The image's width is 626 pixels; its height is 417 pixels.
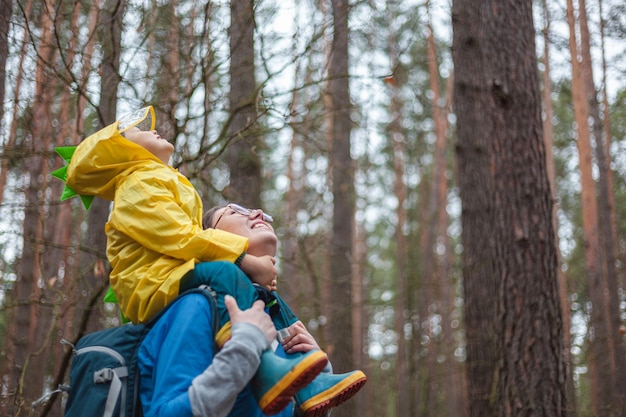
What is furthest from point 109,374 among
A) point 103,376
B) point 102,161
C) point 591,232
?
point 591,232

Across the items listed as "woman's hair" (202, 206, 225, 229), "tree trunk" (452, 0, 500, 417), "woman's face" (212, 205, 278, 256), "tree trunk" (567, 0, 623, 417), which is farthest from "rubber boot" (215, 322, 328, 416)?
"tree trunk" (567, 0, 623, 417)

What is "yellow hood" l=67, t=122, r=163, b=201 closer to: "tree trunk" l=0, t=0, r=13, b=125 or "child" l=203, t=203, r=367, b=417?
"child" l=203, t=203, r=367, b=417

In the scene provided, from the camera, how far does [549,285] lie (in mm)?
5242

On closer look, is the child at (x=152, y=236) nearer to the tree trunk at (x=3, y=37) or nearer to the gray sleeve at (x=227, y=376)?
the gray sleeve at (x=227, y=376)

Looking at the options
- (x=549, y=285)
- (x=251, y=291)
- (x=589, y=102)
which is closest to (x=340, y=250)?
(x=549, y=285)

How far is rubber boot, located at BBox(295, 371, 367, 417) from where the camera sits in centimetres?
254

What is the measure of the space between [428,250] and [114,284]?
15649mm

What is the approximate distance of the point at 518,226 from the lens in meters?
5.36

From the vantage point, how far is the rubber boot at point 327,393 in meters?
2.54

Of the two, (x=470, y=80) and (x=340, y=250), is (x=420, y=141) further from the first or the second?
(x=470, y=80)

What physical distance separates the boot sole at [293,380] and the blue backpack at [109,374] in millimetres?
349

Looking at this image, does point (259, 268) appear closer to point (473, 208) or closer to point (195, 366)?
point (195, 366)

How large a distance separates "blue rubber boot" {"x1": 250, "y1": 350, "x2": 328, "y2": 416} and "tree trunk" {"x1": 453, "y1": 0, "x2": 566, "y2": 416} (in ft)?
11.1

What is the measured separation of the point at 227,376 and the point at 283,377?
176 millimetres
